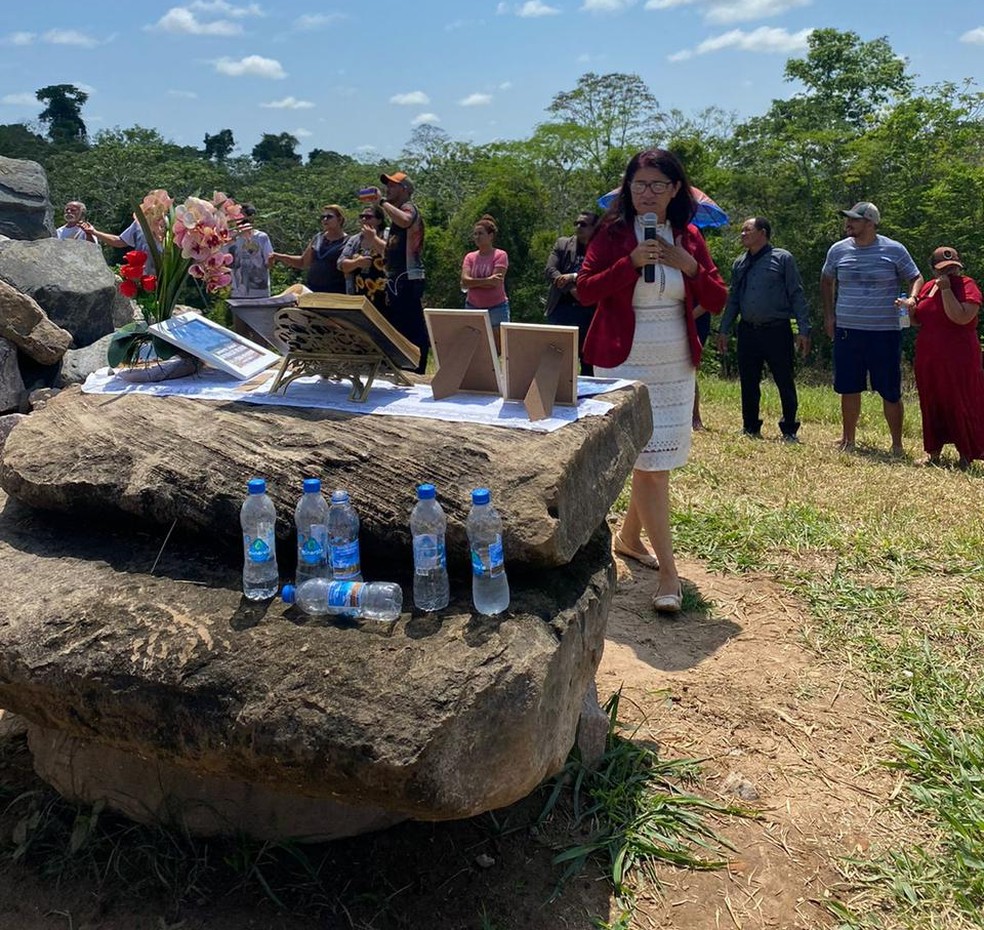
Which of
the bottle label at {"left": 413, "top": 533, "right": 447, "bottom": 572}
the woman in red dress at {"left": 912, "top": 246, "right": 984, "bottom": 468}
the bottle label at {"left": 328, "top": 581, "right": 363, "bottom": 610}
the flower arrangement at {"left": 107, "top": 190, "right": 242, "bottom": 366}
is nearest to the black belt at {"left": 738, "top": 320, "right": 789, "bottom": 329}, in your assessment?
the woman in red dress at {"left": 912, "top": 246, "right": 984, "bottom": 468}

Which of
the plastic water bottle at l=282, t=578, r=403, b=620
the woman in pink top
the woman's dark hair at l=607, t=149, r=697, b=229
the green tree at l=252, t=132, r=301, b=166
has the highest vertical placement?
the green tree at l=252, t=132, r=301, b=166

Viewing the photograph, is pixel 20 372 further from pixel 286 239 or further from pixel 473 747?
pixel 286 239

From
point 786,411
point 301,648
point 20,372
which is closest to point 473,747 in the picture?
point 301,648

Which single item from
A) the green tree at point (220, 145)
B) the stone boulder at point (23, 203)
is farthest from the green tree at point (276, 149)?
the stone boulder at point (23, 203)

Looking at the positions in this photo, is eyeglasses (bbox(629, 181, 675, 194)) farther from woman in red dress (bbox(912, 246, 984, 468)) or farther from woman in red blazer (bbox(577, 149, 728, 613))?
woman in red dress (bbox(912, 246, 984, 468))

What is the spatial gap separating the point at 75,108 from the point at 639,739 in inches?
1940

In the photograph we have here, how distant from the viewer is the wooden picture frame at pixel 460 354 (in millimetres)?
3250

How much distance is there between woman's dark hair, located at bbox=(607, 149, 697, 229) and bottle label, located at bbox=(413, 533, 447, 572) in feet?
6.30

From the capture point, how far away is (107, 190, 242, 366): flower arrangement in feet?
11.6

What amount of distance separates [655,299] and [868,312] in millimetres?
3959

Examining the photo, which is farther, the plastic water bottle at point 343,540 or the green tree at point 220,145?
the green tree at point 220,145

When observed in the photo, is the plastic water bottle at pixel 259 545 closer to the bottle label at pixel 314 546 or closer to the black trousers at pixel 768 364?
the bottle label at pixel 314 546

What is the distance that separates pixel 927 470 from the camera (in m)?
6.34

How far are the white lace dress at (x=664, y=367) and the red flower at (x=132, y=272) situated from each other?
1896 millimetres
